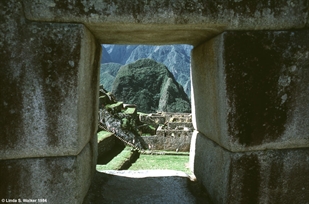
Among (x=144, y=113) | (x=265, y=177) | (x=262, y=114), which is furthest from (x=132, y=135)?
(x=144, y=113)

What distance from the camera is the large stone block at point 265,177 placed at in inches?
71.4

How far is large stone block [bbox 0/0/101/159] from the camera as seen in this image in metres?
1.55

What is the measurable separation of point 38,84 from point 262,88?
153cm

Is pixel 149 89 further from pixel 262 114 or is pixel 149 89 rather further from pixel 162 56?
pixel 162 56

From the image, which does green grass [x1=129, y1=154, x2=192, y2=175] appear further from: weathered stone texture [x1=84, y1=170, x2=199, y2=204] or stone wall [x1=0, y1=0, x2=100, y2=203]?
stone wall [x1=0, y1=0, x2=100, y2=203]

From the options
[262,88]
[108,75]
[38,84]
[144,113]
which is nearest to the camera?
[38,84]

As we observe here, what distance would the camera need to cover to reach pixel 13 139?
160cm

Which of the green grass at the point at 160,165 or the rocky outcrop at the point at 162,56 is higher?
the rocky outcrop at the point at 162,56

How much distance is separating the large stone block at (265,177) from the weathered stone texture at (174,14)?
940mm

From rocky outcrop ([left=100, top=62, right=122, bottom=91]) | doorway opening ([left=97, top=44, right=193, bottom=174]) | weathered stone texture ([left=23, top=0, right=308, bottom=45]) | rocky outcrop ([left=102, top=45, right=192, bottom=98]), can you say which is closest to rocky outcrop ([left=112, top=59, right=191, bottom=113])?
doorway opening ([left=97, top=44, right=193, bottom=174])

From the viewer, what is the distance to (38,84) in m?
1.58

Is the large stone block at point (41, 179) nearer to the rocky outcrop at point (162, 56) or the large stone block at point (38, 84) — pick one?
the large stone block at point (38, 84)

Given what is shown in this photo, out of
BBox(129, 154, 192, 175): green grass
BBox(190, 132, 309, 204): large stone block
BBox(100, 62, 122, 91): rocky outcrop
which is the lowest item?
BBox(129, 154, 192, 175): green grass

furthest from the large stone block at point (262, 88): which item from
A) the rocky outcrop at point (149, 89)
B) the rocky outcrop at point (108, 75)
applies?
the rocky outcrop at point (108, 75)
